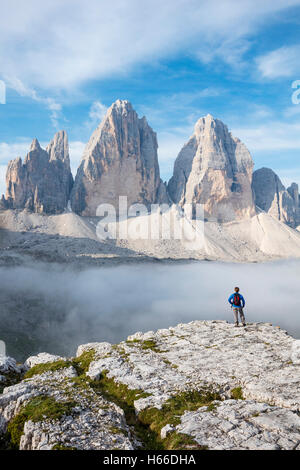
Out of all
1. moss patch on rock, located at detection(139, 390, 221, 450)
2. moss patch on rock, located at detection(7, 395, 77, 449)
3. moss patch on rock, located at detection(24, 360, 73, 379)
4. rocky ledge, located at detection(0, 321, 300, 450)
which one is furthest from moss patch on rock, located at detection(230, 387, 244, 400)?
moss patch on rock, located at detection(24, 360, 73, 379)

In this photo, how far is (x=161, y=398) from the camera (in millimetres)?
14398

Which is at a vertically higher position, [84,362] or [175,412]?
[175,412]

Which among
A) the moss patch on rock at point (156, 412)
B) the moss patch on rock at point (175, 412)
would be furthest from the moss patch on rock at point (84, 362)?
the moss patch on rock at point (175, 412)

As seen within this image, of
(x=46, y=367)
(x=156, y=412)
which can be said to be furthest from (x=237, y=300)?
(x=46, y=367)

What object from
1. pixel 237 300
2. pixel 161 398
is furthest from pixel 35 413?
pixel 237 300

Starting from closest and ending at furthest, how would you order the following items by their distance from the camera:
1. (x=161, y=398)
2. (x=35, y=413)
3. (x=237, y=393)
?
1. (x=35, y=413)
2. (x=161, y=398)
3. (x=237, y=393)

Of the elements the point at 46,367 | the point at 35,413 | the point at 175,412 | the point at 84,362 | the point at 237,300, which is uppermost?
the point at 237,300

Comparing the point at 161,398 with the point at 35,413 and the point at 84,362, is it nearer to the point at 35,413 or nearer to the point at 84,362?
the point at 35,413

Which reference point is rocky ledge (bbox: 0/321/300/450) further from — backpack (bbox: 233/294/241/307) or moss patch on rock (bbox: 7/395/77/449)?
backpack (bbox: 233/294/241/307)

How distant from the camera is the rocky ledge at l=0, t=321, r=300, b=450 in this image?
10898 mm

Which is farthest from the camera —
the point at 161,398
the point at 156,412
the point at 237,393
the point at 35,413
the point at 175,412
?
the point at 237,393

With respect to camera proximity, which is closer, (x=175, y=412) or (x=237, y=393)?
(x=175, y=412)

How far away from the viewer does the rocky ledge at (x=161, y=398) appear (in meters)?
10.9
